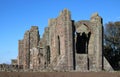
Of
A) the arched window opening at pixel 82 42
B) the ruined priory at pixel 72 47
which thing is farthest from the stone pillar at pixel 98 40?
the arched window opening at pixel 82 42

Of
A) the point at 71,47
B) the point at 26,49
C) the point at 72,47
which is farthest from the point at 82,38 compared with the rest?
the point at 26,49

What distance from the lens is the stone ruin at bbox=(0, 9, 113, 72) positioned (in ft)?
Answer: 149

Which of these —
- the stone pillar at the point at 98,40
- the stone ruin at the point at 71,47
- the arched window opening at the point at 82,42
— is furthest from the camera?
the arched window opening at the point at 82,42

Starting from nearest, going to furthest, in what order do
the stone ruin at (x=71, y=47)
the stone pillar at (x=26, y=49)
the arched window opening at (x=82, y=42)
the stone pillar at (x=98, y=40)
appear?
the stone ruin at (x=71, y=47) → the stone pillar at (x=98, y=40) → the arched window opening at (x=82, y=42) → the stone pillar at (x=26, y=49)

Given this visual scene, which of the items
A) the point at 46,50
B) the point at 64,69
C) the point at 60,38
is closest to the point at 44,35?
the point at 46,50

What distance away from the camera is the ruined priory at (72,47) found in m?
45.4

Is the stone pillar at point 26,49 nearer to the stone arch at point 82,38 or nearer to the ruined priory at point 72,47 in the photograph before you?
the ruined priory at point 72,47

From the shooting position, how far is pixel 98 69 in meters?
46.2

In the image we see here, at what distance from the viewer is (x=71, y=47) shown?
149ft

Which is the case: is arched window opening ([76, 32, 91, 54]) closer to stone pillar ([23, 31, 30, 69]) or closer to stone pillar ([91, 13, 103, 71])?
stone pillar ([91, 13, 103, 71])

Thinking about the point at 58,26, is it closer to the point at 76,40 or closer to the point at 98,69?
the point at 76,40

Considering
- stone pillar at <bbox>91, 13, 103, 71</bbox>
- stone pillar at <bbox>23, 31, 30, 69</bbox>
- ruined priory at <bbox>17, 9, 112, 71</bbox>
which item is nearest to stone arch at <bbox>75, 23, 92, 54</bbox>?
ruined priory at <bbox>17, 9, 112, 71</bbox>

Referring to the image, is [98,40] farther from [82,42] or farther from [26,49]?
[26,49]

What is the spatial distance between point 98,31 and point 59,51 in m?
5.59
